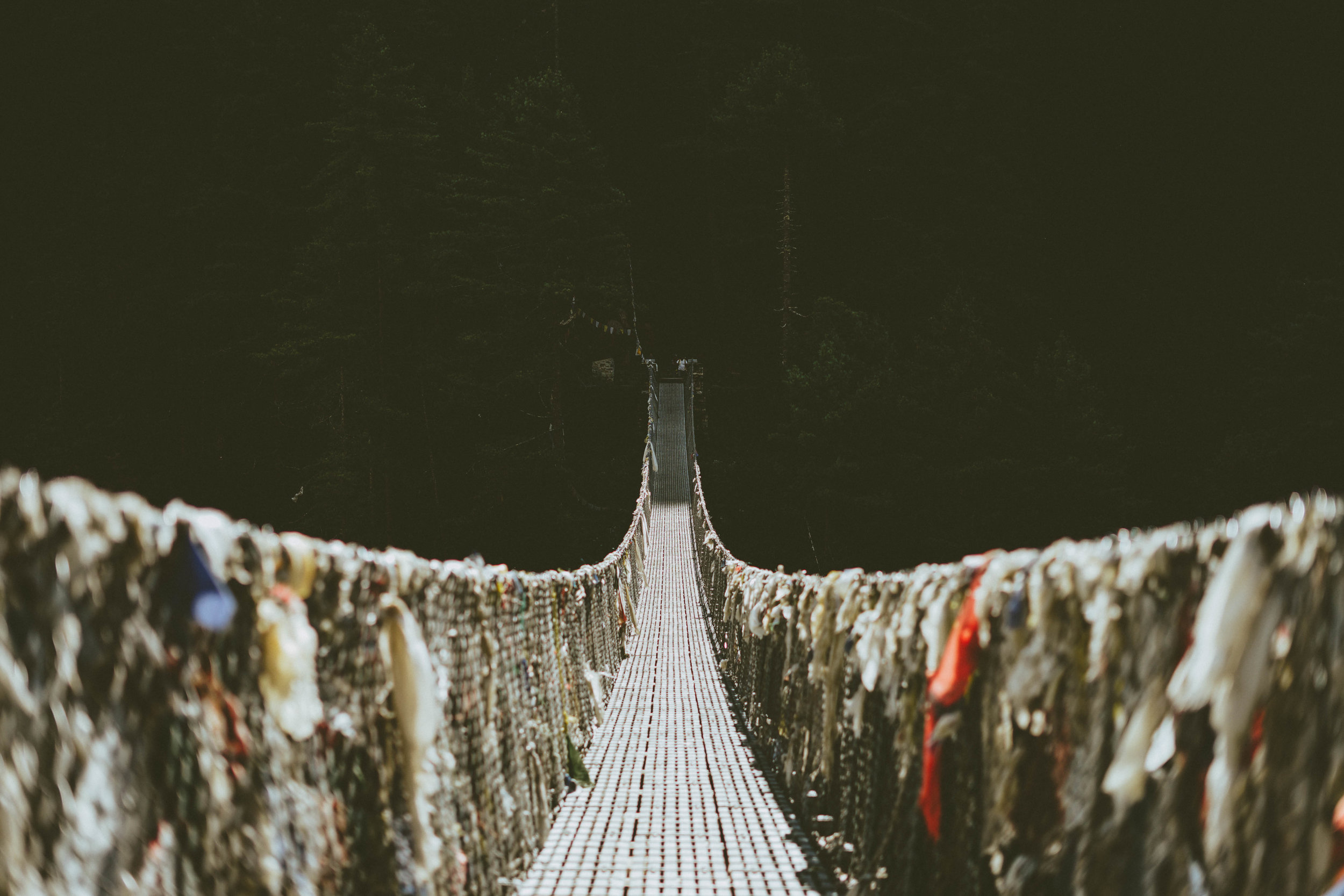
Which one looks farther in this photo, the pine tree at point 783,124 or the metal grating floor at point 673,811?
the pine tree at point 783,124

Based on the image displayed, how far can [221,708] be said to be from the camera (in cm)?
115

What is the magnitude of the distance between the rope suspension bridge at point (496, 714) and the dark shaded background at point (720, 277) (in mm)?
19753

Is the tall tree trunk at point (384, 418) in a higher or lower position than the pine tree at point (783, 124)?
lower

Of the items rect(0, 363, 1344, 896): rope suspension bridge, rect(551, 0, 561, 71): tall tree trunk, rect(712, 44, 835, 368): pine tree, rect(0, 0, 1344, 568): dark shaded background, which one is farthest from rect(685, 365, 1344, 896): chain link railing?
rect(551, 0, 561, 71): tall tree trunk

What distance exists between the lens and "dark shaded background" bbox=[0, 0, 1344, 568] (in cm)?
2211

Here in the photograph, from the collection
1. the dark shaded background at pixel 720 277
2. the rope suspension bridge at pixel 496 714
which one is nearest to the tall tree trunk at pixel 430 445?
the dark shaded background at pixel 720 277

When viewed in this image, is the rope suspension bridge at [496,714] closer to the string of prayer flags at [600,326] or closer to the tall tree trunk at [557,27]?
the string of prayer flags at [600,326]

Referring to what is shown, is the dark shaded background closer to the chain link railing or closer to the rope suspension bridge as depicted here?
the rope suspension bridge

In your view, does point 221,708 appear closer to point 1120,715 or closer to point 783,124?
point 1120,715

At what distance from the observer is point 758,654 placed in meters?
4.68

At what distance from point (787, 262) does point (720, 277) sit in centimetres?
920

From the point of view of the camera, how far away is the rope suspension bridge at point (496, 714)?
940mm

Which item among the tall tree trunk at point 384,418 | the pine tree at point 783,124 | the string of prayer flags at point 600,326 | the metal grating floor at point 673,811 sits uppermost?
the pine tree at point 783,124

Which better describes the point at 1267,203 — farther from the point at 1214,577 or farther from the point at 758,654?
the point at 1214,577
